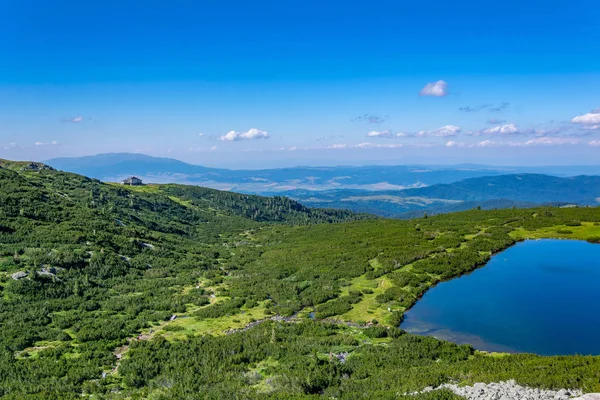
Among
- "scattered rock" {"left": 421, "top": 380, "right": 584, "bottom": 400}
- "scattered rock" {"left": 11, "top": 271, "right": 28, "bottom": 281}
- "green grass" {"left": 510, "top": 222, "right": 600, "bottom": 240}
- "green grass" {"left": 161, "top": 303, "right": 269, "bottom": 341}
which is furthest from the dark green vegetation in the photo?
"scattered rock" {"left": 421, "top": 380, "right": 584, "bottom": 400}

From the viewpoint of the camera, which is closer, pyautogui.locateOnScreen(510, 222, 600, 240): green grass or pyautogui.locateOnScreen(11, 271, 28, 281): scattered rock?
pyautogui.locateOnScreen(11, 271, 28, 281): scattered rock

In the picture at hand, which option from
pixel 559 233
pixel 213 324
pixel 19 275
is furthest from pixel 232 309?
pixel 559 233

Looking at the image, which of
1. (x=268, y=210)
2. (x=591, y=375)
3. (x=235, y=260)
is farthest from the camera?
(x=268, y=210)

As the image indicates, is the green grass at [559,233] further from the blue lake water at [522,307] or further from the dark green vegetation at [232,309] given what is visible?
the blue lake water at [522,307]

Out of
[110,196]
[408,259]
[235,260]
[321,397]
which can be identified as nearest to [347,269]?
[408,259]

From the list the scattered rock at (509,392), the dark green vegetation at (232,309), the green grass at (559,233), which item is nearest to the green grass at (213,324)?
the dark green vegetation at (232,309)

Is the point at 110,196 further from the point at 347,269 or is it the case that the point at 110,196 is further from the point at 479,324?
the point at 479,324

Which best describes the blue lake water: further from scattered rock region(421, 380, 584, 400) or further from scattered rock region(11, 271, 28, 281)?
scattered rock region(11, 271, 28, 281)
